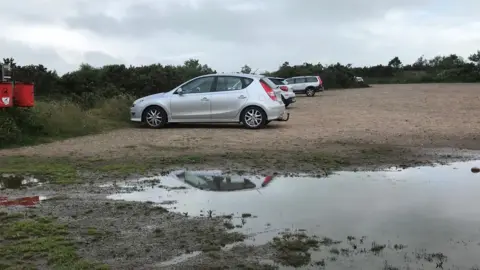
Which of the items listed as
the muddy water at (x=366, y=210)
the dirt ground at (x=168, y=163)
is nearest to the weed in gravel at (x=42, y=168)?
the dirt ground at (x=168, y=163)

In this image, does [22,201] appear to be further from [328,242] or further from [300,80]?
[300,80]

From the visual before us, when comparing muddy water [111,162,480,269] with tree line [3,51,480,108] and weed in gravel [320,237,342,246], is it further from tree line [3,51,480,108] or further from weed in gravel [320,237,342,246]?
tree line [3,51,480,108]

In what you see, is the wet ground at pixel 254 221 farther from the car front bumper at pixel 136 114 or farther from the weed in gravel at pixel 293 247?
the car front bumper at pixel 136 114

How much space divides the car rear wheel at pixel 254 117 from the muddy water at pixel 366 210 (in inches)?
270

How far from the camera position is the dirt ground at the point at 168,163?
15.4ft

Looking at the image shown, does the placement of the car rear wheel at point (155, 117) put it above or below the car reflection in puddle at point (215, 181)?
above

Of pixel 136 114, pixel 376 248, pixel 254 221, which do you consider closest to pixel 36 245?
pixel 254 221

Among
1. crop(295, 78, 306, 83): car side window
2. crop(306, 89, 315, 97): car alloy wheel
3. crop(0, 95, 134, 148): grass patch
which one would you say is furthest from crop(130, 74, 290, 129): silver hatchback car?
crop(295, 78, 306, 83): car side window

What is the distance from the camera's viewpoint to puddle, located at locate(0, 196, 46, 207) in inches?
252

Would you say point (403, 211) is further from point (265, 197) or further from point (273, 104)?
point (273, 104)

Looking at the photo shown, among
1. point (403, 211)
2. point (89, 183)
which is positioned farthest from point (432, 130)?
point (89, 183)

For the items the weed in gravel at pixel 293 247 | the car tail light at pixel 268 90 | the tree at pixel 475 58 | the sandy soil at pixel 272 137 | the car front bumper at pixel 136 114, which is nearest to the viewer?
the weed in gravel at pixel 293 247

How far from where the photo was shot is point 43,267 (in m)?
4.27

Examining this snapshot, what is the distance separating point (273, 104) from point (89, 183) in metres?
8.50
